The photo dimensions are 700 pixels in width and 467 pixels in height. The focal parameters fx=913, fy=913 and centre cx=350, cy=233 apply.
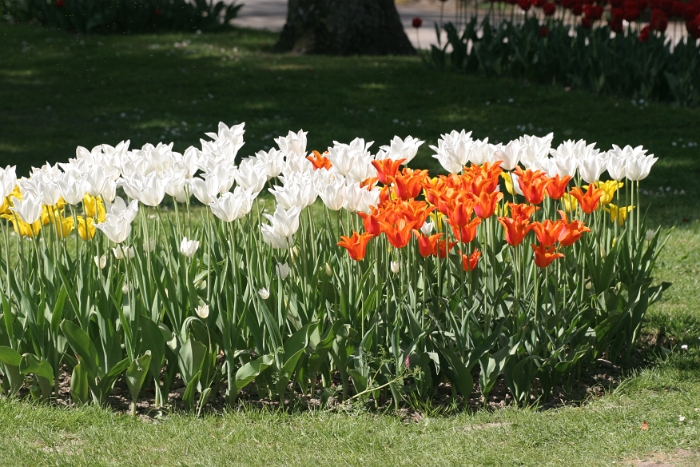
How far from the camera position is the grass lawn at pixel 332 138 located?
3385mm

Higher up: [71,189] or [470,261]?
[71,189]

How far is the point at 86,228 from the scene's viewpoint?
12.9ft

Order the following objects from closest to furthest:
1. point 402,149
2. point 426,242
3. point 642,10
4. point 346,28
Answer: point 426,242 → point 402,149 → point 642,10 → point 346,28

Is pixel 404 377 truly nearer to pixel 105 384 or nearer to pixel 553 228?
pixel 553 228

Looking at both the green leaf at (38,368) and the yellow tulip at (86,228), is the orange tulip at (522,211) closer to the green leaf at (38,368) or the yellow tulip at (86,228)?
the yellow tulip at (86,228)

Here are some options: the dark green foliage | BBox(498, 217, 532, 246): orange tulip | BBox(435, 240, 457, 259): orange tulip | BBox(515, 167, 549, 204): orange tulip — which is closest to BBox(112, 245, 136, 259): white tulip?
BBox(435, 240, 457, 259): orange tulip

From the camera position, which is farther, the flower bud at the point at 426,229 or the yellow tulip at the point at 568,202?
the yellow tulip at the point at 568,202

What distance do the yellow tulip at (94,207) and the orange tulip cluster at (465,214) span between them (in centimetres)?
122

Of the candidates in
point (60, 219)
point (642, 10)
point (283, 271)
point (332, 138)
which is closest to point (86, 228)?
point (60, 219)

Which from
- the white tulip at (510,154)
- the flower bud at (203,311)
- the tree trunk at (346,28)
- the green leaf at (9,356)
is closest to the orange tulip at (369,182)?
the white tulip at (510,154)

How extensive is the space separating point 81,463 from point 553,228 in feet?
6.42

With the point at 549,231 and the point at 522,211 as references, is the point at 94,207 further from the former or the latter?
the point at 549,231

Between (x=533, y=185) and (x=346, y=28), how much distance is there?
34.1ft

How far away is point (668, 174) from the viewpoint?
8.41 metres
